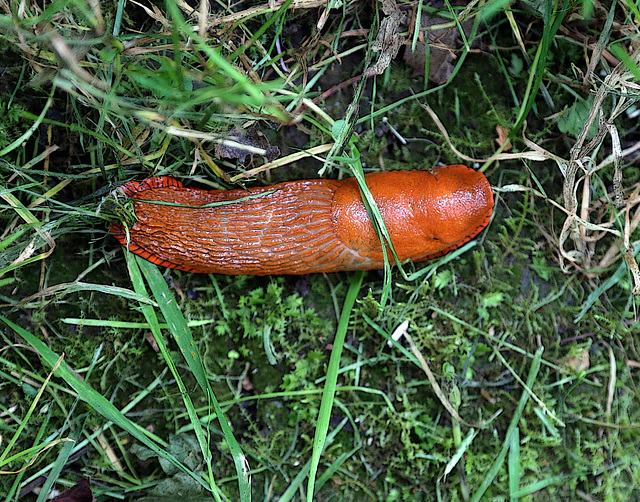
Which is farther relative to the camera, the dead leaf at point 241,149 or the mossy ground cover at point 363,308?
the mossy ground cover at point 363,308

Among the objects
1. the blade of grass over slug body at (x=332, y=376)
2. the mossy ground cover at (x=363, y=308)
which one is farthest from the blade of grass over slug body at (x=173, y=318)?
the blade of grass over slug body at (x=332, y=376)

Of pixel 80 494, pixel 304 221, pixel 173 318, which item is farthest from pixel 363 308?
pixel 80 494

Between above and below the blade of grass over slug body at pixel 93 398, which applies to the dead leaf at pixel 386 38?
above

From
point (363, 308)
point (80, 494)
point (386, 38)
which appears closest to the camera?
point (386, 38)

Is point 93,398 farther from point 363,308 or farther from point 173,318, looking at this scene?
point 363,308

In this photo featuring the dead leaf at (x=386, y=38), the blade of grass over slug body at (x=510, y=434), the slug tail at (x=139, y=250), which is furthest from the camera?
the blade of grass over slug body at (x=510, y=434)

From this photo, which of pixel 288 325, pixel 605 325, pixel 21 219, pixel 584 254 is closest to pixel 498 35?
pixel 584 254

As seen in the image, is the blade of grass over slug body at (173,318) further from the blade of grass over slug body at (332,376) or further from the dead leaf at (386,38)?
the dead leaf at (386,38)

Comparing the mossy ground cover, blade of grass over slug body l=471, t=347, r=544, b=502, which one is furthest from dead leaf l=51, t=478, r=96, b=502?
blade of grass over slug body l=471, t=347, r=544, b=502
